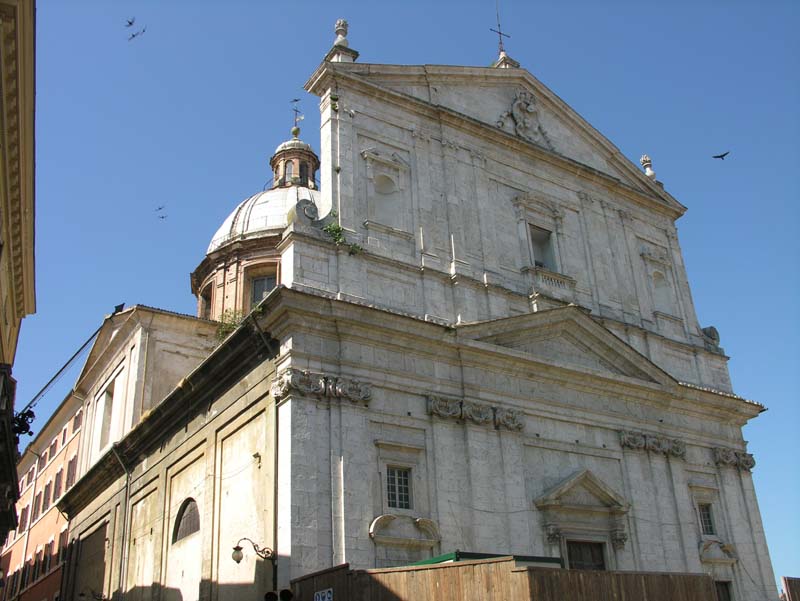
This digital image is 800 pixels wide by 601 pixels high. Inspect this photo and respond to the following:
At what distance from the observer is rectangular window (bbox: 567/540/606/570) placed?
18.0m

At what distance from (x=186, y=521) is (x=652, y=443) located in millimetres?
11838

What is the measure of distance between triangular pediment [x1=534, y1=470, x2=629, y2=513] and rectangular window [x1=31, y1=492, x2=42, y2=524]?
27858 mm

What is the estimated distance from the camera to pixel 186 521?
2034cm

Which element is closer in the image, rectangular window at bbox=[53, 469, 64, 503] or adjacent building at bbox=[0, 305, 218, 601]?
adjacent building at bbox=[0, 305, 218, 601]

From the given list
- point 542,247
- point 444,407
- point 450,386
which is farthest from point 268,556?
point 542,247

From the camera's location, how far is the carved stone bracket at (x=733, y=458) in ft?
73.3

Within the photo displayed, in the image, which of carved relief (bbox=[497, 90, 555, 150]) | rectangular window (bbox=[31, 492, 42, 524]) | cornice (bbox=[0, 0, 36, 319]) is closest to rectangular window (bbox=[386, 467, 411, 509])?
cornice (bbox=[0, 0, 36, 319])

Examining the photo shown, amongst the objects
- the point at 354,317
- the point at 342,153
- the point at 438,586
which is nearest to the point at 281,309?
the point at 354,317

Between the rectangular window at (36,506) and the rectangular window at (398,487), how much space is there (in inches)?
1056

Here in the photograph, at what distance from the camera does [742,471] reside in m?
22.8

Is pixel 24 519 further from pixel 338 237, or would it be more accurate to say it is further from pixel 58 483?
pixel 338 237

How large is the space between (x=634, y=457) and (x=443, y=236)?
23.7ft

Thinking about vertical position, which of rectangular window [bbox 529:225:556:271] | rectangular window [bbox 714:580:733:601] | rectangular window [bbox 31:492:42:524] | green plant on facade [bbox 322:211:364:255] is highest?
rectangular window [bbox 529:225:556:271]

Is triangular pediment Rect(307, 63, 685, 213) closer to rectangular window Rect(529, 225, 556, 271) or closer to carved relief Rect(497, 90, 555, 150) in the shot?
carved relief Rect(497, 90, 555, 150)
